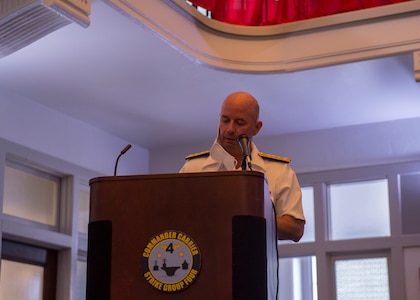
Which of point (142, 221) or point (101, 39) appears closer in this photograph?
point (142, 221)

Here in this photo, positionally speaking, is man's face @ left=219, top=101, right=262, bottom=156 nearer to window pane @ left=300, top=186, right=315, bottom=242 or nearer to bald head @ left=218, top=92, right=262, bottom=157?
bald head @ left=218, top=92, right=262, bottom=157

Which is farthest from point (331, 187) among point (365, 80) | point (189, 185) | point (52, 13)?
point (189, 185)

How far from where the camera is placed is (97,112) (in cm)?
664

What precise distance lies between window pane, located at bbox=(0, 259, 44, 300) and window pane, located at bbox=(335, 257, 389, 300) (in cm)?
243

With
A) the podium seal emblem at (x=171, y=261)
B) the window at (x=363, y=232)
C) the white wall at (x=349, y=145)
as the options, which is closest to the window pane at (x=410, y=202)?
the window at (x=363, y=232)

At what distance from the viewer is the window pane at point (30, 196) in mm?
6016

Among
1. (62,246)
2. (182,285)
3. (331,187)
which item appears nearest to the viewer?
(182,285)

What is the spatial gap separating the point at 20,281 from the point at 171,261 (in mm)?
4394

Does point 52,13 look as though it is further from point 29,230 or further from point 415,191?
point 415,191

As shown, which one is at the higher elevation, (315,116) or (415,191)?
(315,116)

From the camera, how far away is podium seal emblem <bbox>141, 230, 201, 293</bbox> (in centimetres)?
194

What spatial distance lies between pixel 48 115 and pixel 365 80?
2463 mm

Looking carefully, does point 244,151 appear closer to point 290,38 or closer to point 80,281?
point 290,38

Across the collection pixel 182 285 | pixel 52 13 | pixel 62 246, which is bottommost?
pixel 182 285
